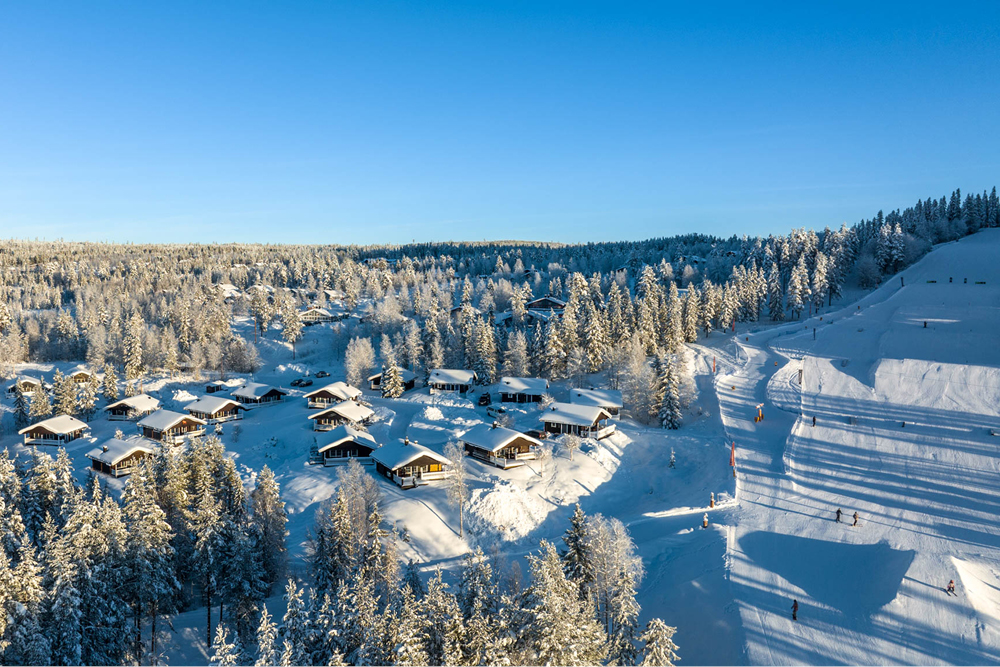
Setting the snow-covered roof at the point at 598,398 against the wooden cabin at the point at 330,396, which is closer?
the snow-covered roof at the point at 598,398

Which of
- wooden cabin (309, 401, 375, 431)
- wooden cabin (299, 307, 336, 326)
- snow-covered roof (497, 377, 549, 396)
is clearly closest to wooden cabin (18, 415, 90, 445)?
wooden cabin (309, 401, 375, 431)

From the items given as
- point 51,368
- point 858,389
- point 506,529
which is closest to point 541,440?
point 506,529

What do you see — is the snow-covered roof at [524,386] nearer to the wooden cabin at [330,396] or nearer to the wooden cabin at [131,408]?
the wooden cabin at [330,396]

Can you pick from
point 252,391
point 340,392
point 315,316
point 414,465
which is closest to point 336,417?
point 340,392

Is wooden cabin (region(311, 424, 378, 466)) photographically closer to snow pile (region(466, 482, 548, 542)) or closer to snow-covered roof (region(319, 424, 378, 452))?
snow-covered roof (region(319, 424, 378, 452))

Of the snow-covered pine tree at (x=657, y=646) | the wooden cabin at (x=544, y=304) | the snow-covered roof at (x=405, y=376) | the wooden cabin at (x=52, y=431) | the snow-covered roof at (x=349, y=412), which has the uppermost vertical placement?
the wooden cabin at (x=544, y=304)

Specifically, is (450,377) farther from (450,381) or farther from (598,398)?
(598,398)

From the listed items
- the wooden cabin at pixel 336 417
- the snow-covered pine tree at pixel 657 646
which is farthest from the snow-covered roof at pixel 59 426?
the snow-covered pine tree at pixel 657 646
